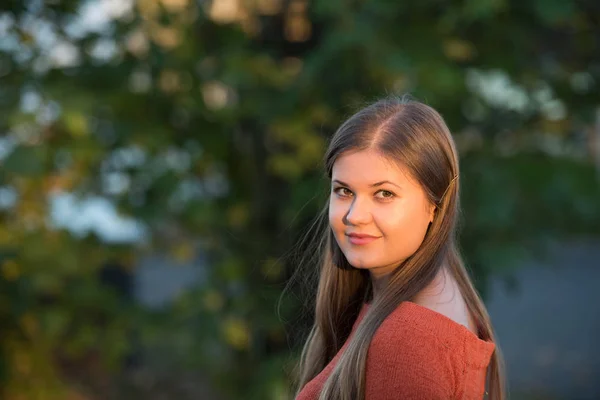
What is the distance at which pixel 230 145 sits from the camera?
4.70 meters

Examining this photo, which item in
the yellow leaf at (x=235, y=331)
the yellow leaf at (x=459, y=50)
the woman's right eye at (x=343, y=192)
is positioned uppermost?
the yellow leaf at (x=459, y=50)

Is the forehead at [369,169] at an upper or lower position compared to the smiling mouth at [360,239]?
upper

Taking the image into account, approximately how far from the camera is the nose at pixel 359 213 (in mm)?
1594

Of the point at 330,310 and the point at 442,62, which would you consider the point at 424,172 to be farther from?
the point at 442,62

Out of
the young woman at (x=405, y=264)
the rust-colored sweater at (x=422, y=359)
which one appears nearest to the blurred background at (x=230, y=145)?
the young woman at (x=405, y=264)

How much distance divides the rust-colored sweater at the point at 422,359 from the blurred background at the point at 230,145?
2.30 m

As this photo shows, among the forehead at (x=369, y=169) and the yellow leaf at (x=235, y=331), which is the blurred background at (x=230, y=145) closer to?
the yellow leaf at (x=235, y=331)

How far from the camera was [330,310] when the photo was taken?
1.91 metres

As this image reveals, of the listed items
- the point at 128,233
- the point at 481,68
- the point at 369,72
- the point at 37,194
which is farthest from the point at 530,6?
the point at 37,194

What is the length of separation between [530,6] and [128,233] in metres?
2.47

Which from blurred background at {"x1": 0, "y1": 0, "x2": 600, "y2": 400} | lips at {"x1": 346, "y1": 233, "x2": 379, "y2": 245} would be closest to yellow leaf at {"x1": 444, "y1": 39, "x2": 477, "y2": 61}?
blurred background at {"x1": 0, "y1": 0, "x2": 600, "y2": 400}

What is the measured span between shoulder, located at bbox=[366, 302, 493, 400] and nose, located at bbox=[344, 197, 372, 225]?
0.64 ft

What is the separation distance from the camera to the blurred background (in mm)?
3947

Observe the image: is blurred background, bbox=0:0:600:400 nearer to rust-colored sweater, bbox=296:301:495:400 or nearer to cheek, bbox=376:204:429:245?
cheek, bbox=376:204:429:245
